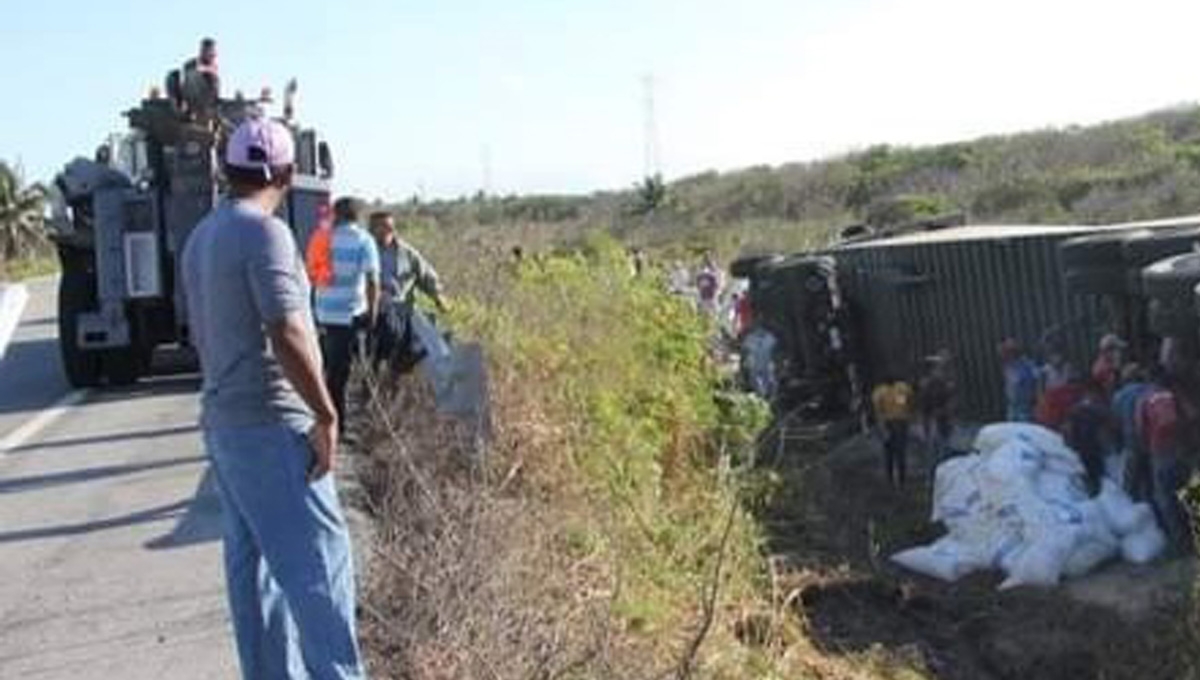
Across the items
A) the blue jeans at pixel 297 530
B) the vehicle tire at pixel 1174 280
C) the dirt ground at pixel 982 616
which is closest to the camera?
the blue jeans at pixel 297 530

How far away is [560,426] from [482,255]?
5917 mm

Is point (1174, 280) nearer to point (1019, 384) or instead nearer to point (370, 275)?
point (1019, 384)

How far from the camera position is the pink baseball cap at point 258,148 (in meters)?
4.83

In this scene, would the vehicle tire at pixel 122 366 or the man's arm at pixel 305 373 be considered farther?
the vehicle tire at pixel 122 366

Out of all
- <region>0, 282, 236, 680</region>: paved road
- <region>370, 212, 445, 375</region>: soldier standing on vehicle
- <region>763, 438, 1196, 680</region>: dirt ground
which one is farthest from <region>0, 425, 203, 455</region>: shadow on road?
<region>763, 438, 1196, 680</region>: dirt ground

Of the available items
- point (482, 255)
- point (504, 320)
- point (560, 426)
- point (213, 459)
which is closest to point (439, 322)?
point (504, 320)

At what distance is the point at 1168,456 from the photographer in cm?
1186

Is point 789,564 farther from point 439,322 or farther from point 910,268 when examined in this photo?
point 910,268

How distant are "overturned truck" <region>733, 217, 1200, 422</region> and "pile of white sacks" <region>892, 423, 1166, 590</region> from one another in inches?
44.9

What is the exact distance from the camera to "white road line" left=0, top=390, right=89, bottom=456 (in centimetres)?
1257

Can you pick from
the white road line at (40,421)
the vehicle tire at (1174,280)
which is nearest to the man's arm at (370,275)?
the white road line at (40,421)

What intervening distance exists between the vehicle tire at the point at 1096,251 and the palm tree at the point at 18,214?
221 feet

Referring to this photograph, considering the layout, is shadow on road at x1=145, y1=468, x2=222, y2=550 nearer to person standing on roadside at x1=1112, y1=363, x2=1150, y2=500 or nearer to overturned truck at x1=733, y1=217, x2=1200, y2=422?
person standing on roadside at x1=1112, y1=363, x2=1150, y2=500

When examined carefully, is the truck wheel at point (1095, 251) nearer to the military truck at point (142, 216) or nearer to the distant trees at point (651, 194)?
the military truck at point (142, 216)
